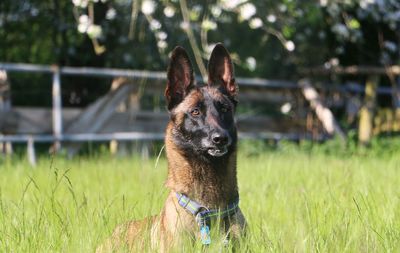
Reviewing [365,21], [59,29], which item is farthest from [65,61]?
[365,21]

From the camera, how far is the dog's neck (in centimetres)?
335

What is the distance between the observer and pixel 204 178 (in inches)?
134

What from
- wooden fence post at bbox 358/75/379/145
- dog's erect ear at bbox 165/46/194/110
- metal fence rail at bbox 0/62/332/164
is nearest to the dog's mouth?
dog's erect ear at bbox 165/46/194/110

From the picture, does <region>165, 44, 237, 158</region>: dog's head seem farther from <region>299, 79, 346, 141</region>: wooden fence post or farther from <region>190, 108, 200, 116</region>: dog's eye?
<region>299, 79, 346, 141</region>: wooden fence post

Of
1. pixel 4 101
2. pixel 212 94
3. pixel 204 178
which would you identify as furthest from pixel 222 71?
pixel 4 101

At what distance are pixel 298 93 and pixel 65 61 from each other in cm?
440

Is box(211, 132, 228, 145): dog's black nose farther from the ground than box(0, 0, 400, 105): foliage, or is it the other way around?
box(0, 0, 400, 105): foliage

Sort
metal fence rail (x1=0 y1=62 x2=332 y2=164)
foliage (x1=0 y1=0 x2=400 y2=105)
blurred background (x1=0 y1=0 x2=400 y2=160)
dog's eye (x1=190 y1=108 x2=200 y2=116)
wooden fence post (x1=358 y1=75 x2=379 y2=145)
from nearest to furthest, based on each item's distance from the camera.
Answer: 1. dog's eye (x1=190 y1=108 x2=200 y2=116)
2. metal fence rail (x1=0 y1=62 x2=332 y2=164)
3. blurred background (x1=0 y1=0 x2=400 y2=160)
4. foliage (x1=0 y1=0 x2=400 y2=105)
5. wooden fence post (x1=358 y1=75 x2=379 y2=145)

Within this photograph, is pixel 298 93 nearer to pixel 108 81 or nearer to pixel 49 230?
pixel 108 81

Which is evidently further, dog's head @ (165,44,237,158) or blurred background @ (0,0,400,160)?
blurred background @ (0,0,400,160)

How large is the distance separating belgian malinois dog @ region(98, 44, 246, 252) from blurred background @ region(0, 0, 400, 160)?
15.0ft

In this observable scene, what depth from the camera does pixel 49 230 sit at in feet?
10.6

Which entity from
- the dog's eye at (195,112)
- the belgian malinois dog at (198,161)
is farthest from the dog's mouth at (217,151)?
the dog's eye at (195,112)

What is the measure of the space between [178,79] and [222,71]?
278 millimetres
